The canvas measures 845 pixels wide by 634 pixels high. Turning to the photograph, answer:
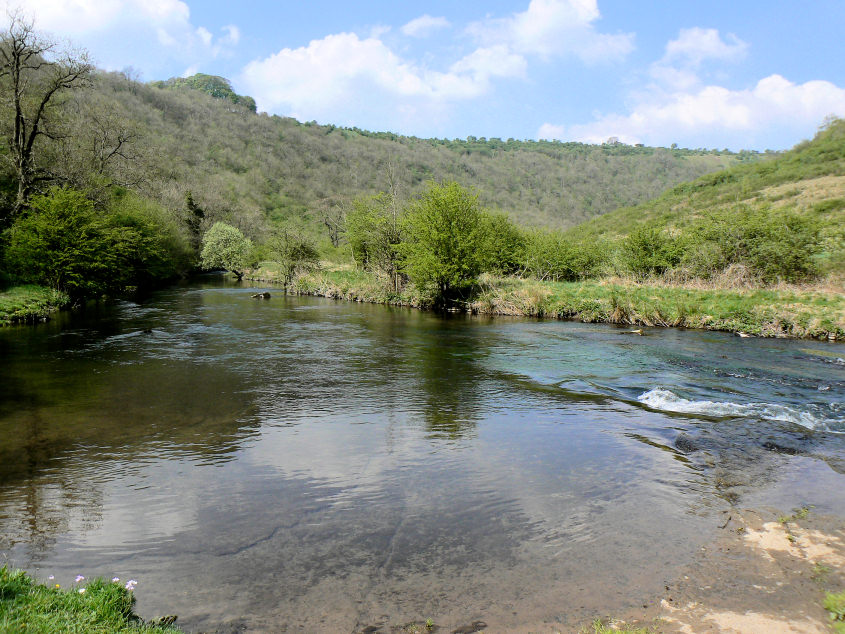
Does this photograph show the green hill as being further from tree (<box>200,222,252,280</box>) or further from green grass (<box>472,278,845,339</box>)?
tree (<box>200,222,252,280</box>)

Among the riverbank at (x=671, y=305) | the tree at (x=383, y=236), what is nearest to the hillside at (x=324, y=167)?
the tree at (x=383, y=236)

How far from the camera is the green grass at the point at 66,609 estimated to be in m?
3.64

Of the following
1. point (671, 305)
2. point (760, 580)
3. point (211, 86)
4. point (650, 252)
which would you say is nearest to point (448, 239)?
point (671, 305)

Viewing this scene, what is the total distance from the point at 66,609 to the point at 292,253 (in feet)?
139

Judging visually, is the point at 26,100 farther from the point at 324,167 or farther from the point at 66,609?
the point at 324,167

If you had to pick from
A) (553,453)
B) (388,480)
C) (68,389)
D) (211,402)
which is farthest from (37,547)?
(68,389)

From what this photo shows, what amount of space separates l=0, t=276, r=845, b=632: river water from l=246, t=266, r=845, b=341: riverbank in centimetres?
334

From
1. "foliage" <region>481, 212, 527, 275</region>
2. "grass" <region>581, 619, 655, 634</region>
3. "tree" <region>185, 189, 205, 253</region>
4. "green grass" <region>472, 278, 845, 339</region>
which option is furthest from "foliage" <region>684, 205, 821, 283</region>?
"tree" <region>185, 189, 205, 253</region>

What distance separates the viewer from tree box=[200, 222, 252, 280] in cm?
6631

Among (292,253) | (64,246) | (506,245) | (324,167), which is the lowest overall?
(64,246)

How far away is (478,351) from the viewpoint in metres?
18.0

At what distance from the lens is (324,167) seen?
5138 inches

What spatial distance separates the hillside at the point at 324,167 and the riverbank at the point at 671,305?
67138 mm

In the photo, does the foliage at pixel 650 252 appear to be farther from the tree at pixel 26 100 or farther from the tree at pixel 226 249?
the tree at pixel 226 249
